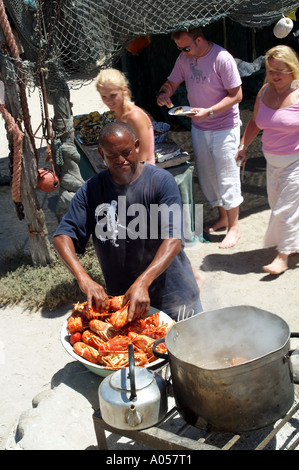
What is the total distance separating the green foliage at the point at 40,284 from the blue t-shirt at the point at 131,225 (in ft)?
7.16

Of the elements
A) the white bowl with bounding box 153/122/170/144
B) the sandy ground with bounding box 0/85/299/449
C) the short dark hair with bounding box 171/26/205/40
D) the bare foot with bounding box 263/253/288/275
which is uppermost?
the short dark hair with bounding box 171/26/205/40

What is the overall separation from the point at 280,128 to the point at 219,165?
1.20m

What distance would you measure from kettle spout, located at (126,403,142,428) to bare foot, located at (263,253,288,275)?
352cm

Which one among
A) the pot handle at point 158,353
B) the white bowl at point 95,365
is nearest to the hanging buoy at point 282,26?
the white bowl at point 95,365

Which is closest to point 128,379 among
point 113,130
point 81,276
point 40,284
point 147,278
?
point 147,278

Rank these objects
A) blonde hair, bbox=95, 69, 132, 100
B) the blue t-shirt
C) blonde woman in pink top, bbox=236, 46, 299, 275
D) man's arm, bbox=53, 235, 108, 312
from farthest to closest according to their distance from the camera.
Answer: blonde woman in pink top, bbox=236, 46, 299, 275 → blonde hair, bbox=95, 69, 132, 100 → the blue t-shirt → man's arm, bbox=53, 235, 108, 312

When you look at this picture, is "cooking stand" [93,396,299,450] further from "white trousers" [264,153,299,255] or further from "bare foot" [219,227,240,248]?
"bare foot" [219,227,240,248]

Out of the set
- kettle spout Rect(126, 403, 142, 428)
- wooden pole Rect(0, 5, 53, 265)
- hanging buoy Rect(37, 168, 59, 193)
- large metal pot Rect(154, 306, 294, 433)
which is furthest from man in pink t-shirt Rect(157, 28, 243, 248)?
kettle spout Rect(126, 403, 142, 428)

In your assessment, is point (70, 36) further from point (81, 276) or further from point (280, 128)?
point (81, 276)

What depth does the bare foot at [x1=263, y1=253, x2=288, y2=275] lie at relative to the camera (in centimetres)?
571

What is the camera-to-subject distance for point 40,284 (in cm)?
582

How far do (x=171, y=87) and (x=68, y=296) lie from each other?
2664mm

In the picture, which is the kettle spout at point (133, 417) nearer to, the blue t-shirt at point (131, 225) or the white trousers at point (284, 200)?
the blue t-shirt at point (131, 225)

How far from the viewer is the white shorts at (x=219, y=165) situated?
6.26 meters
